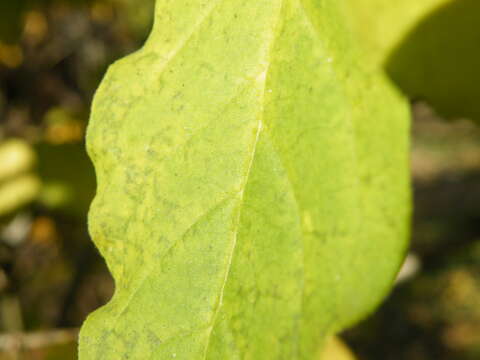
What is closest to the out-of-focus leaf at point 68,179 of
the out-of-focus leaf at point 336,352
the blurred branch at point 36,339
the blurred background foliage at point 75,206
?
the blurred background foliage at point 75,206

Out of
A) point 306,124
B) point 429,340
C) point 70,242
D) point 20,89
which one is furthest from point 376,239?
point 429,340

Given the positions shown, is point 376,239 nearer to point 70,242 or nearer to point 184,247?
point 184,247

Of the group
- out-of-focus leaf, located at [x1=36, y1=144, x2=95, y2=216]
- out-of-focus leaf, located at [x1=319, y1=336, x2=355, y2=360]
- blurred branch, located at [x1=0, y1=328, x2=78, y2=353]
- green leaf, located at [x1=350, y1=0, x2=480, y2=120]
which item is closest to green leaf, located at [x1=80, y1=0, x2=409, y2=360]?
green leaf, located at [x1=350, y1=0, x2=480, y2=120]

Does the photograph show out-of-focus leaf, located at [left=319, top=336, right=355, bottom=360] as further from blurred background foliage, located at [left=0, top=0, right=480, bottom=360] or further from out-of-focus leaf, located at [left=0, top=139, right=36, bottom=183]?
out-of-focus leaf, located at [left=0, top=139, right=36, bottom=183]

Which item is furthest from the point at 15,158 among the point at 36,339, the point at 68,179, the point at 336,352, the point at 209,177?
the point at 209,177

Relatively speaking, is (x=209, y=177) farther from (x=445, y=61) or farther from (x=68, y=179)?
(x=68, y=179)

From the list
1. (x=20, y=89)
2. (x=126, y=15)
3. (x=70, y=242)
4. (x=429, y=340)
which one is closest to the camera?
(x=70, y=242)

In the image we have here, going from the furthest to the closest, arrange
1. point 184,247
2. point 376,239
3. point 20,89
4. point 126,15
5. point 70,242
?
1. point 126,15
2. point 20,89
3. point 70,242
4. point 376,239
5. point 184,247
